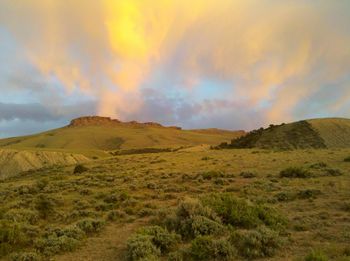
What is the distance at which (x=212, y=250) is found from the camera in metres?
9.98

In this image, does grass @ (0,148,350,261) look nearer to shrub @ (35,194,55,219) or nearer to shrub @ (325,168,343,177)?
shrub @ (35,194,55,219)

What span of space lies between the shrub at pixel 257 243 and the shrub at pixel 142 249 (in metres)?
2.14

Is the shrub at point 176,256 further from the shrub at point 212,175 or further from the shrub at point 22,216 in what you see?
the shrub at point 212,175

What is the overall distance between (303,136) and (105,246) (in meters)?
52.0

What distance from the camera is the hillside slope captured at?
61.5 metres

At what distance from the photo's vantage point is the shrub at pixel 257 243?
10078 millimetres

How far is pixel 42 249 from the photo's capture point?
11.5 meters

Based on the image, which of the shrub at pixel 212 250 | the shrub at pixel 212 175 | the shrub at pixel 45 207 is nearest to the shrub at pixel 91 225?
the shrub at pixel 45 207

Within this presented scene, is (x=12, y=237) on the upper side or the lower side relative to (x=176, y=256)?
upper

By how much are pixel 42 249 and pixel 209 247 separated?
486 cm

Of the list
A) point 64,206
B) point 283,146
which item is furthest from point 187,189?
point 283,146

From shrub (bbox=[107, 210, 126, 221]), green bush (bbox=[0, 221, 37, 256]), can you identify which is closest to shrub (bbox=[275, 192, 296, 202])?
shrub (bbox=[107, 210, 126, 221])

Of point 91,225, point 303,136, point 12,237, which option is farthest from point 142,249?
point 303,136

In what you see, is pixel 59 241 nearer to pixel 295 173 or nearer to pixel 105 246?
pixel 105 246
